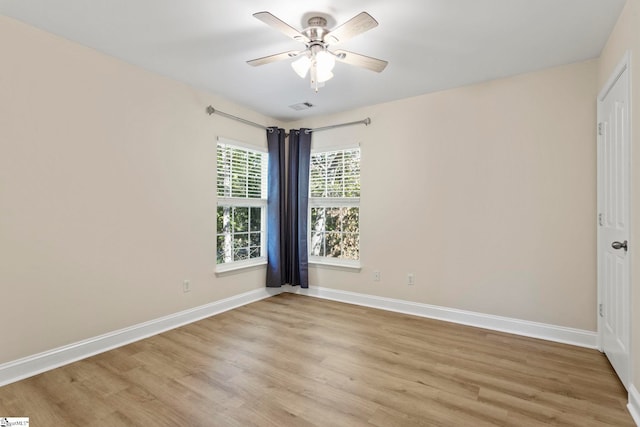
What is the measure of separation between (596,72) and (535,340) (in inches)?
96.4

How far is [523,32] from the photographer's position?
7.72ft

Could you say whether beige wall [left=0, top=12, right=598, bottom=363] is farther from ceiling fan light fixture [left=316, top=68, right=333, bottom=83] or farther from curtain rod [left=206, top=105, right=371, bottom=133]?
ceiling fan light fixture [left=316, top=68, right=333, bottom=83]

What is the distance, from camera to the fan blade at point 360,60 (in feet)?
7.49

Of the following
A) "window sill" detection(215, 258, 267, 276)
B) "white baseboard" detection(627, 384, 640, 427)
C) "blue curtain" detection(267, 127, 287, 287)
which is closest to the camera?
"white baseboard" detection(627, 384, 640, 427)

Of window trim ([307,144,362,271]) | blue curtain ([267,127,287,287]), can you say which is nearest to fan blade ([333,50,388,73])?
window trim ([307,144,362,271])

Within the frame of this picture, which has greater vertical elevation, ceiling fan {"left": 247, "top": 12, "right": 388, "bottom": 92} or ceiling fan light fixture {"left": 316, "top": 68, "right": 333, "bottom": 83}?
ceiling fan {"left": 247, "top": 12, "right": 388, "bottom": 92}

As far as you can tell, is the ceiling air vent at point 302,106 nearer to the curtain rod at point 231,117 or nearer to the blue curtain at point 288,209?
the blue curtain at point 288,209

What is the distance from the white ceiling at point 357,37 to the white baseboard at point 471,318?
7.93 ft

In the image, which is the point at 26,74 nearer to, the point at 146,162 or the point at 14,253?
the point at 146,162

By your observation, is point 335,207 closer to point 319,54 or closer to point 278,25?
point 319,54

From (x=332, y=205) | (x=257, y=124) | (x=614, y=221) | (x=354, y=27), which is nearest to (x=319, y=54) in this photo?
(x=354, y=27)

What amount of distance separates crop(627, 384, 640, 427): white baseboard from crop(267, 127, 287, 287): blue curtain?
11.3 ft

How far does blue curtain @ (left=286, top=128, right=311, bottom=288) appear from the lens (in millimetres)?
4387

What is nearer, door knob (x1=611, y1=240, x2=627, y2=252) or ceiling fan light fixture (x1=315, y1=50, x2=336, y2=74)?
door knob (x1=611, y1=240, x2=627, y2=252)
